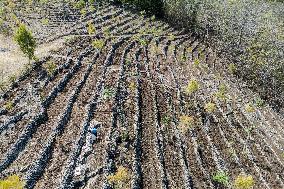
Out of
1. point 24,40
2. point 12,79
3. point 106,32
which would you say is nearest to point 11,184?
point 12,79

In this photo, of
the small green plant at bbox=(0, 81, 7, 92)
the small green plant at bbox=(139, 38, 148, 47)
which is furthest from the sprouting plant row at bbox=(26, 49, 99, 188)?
the small green plant at bbox=(139, 38, 148, 47)

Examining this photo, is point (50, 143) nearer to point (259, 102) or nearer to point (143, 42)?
point (259, 102)

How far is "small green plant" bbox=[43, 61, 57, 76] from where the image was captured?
31.3 metres

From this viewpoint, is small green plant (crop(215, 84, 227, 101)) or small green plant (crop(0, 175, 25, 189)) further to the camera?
small green plant (crop(215, 84, 227, 101))

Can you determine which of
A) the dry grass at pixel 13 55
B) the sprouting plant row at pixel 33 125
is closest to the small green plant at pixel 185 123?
the sprouting plant row at pixel 33 125

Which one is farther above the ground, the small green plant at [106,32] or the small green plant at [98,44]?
the small green plant at [98,44]

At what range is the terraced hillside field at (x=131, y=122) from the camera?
843 inches

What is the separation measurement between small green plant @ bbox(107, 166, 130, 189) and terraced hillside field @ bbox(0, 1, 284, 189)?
0.97 feet

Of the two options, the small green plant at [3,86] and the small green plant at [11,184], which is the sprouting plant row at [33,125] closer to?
the small green plant at [3,86]

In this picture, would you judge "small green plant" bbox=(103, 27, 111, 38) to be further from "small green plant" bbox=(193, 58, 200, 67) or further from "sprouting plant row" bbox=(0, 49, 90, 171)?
"sprouting plant row" bbox=(0, 49, 90, 171)

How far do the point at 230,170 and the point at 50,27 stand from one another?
26018 millimetres

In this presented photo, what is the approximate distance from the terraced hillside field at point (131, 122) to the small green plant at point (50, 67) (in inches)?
6.9

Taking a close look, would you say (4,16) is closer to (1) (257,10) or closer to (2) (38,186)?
(1) (257,10)

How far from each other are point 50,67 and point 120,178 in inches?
580
